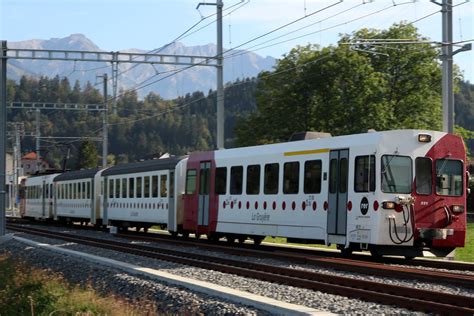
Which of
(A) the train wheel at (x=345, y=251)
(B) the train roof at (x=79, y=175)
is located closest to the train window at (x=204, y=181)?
(A) the train wheel at (x=345, y=251)

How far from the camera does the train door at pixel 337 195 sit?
18734mm

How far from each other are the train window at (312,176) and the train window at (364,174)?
1557 millimetres

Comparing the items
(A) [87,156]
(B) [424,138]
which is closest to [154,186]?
(B) [424,138]

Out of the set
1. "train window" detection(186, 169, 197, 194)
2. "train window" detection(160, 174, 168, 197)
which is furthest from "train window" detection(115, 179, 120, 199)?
"train window" detection(186, 169, 197, 194)

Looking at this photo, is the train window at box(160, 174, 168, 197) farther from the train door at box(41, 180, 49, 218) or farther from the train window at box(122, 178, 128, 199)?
the train door at box(41, 180, 49, 218)

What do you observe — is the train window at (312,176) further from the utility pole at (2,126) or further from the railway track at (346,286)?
the utility pole at (2,126)

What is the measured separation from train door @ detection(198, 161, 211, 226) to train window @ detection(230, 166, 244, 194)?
1.74 meters

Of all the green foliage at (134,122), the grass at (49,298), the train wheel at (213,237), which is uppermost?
the green foliage at (134,122)

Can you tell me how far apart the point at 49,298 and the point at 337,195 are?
7680 mm

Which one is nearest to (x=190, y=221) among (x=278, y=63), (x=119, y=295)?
(x=119, y=295)

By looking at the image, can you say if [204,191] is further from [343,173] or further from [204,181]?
[343,173]

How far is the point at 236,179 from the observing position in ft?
79.0

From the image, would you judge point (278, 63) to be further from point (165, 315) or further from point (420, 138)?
point (165, 315)

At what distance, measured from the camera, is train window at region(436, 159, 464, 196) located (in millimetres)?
18719
